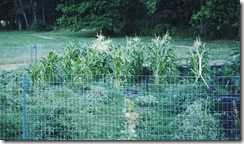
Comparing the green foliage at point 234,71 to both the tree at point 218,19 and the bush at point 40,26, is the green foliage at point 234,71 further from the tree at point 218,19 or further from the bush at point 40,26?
the bush at point 40,26

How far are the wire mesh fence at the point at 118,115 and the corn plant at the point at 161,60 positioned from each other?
1037mm

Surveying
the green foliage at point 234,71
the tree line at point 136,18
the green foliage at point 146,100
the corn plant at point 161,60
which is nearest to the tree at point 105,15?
the tree line at point 136,18

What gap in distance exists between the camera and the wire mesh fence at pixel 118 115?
3.44m

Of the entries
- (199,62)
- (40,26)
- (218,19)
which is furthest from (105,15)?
(199,62)

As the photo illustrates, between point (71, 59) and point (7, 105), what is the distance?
1.87m

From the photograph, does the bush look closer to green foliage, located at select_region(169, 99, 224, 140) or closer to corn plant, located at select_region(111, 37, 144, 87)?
→ corn plant, located at select_region(111, 37, 144, 87)

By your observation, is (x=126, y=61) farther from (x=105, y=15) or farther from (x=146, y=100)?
(x=105, y=15)

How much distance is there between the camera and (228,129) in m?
3.41

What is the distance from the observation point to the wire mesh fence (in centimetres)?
344

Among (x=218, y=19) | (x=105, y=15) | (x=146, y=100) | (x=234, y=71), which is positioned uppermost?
(x=105, y=15)

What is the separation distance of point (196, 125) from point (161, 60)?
6.70 ft

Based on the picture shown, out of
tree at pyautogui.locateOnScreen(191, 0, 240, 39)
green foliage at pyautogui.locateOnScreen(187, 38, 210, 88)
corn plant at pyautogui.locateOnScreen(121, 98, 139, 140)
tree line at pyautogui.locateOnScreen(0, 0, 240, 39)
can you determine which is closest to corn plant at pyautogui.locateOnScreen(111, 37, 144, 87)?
green foliage at pyautogui.locateOnScreen(187, 38, 210, 88)

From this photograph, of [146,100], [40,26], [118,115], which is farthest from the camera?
[40,26]

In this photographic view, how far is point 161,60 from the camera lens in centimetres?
539
